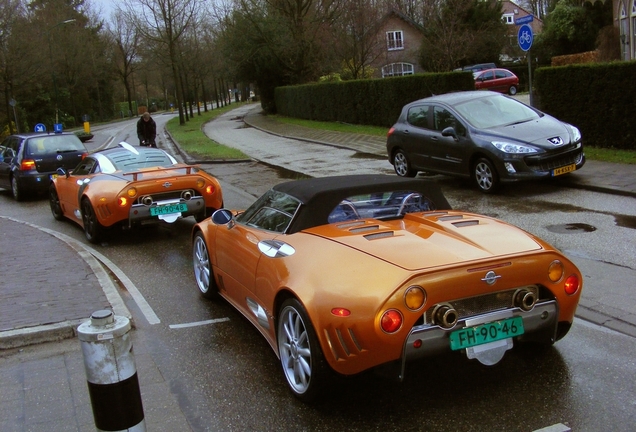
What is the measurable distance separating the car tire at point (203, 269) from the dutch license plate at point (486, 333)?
2.96m

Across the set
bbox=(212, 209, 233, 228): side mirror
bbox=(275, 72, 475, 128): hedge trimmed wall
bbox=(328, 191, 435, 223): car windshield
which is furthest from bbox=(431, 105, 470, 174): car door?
bbox=(275, 72, 475, 128): hedge trimmed wall

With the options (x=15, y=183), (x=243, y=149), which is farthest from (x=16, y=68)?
(x=15, y=183)

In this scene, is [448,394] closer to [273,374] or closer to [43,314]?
[273,374]

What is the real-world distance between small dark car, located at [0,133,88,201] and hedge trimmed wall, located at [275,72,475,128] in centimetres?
1183

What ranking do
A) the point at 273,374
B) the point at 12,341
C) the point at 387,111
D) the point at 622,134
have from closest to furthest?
the point at 273,374 < the point at 12,341 < the point at 622,134 < the point at 387,111

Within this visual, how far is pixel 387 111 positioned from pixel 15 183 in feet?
48.0

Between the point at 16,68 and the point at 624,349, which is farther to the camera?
the point at 16,68

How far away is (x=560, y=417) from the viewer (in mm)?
3791

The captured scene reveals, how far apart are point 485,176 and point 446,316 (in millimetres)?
8225

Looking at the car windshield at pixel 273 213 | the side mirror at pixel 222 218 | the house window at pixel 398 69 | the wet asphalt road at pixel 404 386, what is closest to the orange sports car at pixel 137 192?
the wet asphalt road at pixel 404 386

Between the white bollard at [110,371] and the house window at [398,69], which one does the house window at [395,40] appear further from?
the white bollard at [110,371]

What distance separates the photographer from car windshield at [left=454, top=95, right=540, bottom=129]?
11930 millimetres

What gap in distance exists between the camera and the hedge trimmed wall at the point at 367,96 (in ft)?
71.0

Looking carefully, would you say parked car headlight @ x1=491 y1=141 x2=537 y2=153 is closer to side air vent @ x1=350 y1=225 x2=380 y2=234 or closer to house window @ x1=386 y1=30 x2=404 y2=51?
side air vent @ x1=350 y1=225 x2=380 y2=234
